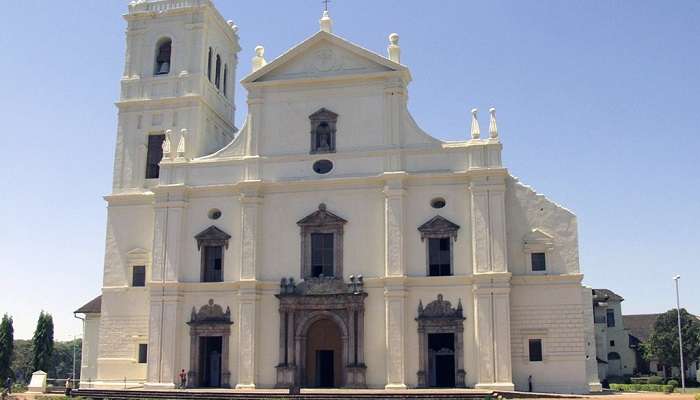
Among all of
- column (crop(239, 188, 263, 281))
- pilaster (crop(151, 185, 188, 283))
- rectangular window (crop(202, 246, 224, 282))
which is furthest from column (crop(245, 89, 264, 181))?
rectangular window (crop(202, 246, 224, 282))

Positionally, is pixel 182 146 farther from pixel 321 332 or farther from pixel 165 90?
pixel 321 332

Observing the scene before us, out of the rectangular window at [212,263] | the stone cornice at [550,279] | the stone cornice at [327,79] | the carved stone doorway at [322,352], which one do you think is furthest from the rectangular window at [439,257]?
the rectangular window at [212,263]

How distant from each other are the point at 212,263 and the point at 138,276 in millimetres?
4255

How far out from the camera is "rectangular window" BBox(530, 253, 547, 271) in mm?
34656

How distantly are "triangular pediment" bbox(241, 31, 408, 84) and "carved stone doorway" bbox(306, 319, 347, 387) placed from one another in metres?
12.2

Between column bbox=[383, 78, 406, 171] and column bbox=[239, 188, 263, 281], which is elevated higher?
column bbox=[383, 78, 406, 171]

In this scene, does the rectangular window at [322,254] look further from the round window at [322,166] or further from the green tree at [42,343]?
the green tree at [42,343]

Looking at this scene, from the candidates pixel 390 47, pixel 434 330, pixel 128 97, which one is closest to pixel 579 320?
pixel 434 330

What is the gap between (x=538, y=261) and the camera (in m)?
34.8

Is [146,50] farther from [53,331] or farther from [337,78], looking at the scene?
[53,331]

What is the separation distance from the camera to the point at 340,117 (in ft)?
122

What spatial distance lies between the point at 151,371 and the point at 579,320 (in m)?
20.0

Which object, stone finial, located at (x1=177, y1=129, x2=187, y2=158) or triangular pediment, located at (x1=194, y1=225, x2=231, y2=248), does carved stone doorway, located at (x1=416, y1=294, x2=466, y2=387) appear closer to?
triangular pediment, located at (x1=194, y1=225, x2=231, y2=248)

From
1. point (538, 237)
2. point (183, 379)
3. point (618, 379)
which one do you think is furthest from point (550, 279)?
point (618, 379)
